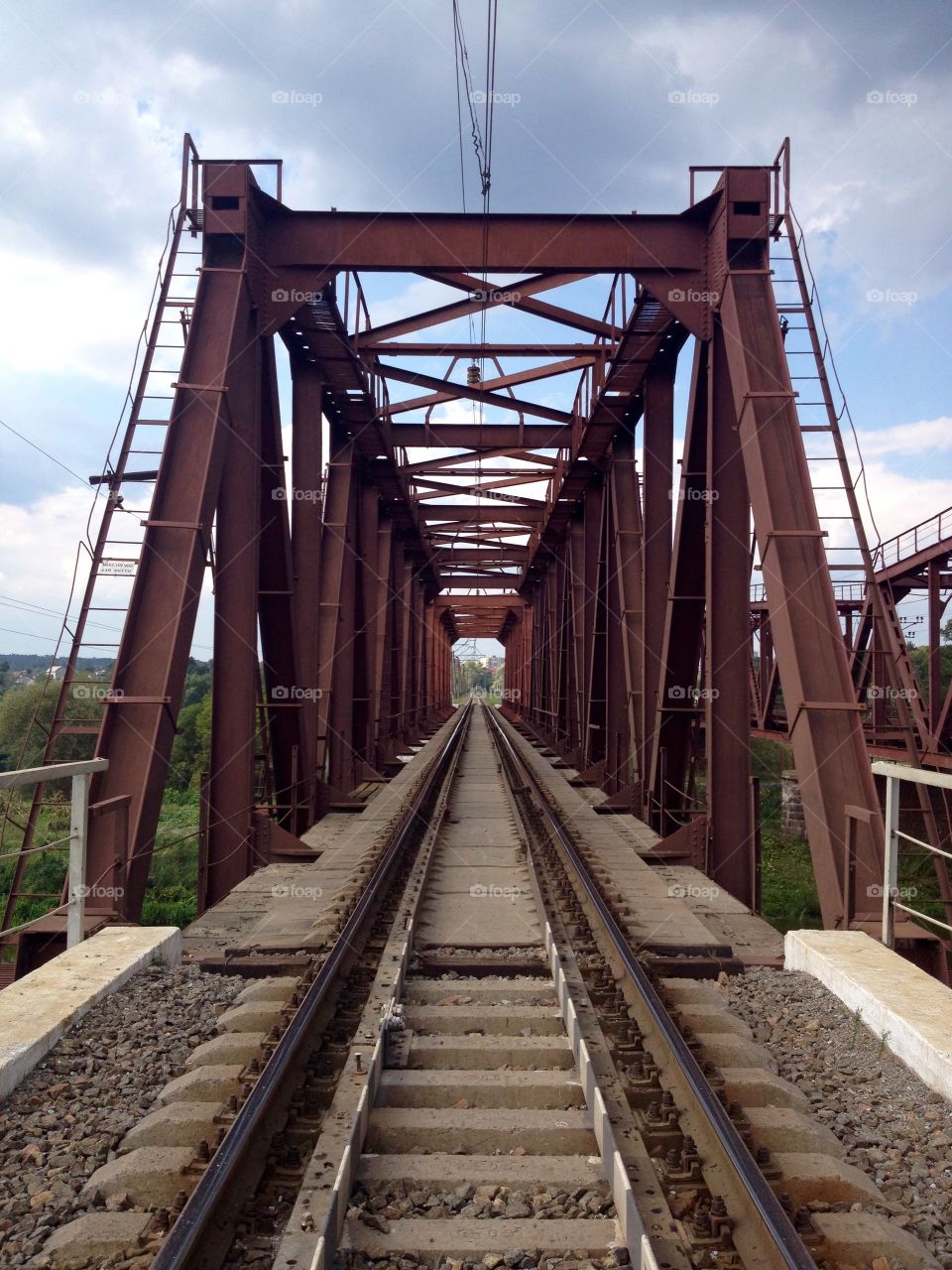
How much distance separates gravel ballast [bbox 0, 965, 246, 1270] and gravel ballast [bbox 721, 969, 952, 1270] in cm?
247

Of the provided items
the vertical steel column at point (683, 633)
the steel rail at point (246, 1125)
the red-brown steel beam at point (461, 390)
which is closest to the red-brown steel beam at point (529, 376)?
the red-brown steel beam at point (461, 390)

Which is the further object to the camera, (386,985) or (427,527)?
(427,527)

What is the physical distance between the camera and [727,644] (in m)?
8.73

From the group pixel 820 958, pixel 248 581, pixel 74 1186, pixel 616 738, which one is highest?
pixel 248 581

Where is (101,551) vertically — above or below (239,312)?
below

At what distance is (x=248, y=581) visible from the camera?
355 inches

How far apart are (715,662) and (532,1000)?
465cm

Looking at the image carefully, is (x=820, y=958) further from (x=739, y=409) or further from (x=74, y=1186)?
(x=739, y=409)

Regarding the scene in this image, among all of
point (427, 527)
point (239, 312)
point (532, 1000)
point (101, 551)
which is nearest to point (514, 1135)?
point (532, 1000)

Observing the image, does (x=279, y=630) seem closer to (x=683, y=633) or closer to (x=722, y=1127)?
(x=683, y=633)

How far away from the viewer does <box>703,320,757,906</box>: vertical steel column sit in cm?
839

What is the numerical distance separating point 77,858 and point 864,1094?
3.85 m

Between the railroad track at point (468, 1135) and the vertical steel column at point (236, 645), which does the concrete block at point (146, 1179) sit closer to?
the railroad track at point (468, 1135)

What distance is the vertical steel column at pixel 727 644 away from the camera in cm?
839
